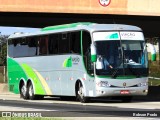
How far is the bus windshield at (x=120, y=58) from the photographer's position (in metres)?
23.8

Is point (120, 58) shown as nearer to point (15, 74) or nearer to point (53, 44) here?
point (53, 44)

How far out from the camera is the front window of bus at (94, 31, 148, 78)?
23828 mm

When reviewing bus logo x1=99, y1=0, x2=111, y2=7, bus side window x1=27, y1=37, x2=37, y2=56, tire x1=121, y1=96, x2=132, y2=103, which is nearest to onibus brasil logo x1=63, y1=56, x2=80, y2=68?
tire x1=121, y1=96, x2=132, y2=103

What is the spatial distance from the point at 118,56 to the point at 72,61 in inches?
99.1

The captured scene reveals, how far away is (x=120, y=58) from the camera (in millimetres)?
23969

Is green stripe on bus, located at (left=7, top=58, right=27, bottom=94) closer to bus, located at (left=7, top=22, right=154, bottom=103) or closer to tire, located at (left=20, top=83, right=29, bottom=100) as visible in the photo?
tire, located at (left=20, top=83, right=29, bottom=100)

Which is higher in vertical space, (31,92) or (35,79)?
(35,79)

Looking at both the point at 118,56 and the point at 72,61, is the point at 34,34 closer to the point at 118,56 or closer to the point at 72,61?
the point at 72,61

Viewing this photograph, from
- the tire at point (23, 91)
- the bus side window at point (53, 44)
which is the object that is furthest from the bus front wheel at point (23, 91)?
the bus side window at point (53, 44)

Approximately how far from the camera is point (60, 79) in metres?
27.1

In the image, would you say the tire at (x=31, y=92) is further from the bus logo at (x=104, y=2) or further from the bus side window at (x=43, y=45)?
the bus logo at (x=104, y=2)

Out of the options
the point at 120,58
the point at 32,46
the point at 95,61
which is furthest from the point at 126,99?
the point at 32,46

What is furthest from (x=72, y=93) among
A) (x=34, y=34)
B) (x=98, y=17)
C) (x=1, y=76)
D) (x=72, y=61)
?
(x=1, y=76)

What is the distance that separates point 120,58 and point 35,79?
7079 mm
